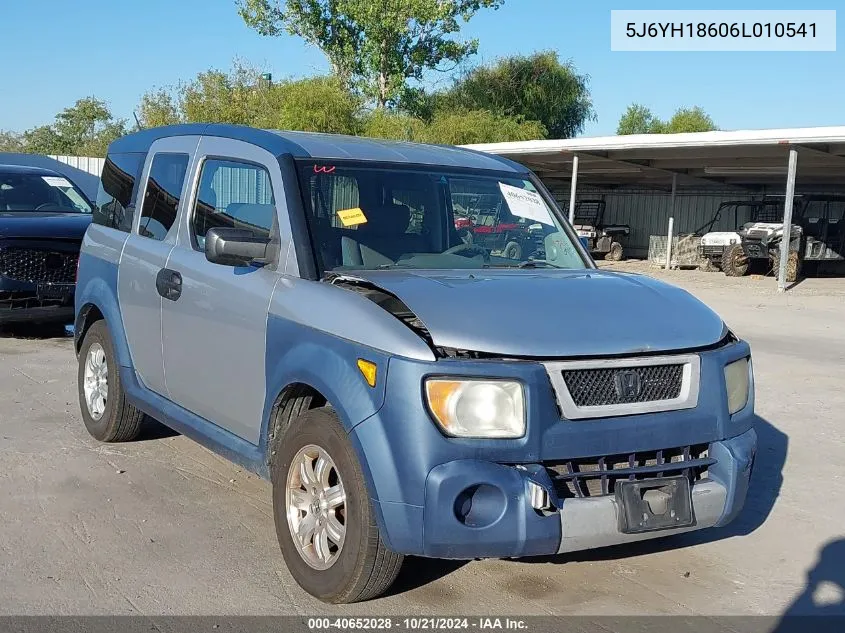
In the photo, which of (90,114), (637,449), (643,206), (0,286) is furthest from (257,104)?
(90,114)

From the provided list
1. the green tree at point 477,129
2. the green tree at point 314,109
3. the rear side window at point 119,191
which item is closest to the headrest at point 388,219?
the rear side window at point 119,191

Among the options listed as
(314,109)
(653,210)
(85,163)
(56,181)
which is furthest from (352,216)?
(653,210)

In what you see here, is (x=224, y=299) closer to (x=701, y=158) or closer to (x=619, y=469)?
(x=619, y=469)

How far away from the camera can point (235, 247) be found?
424 centimetres

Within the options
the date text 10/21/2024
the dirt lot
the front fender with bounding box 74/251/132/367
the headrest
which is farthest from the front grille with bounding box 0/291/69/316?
the date text 10/21/2024

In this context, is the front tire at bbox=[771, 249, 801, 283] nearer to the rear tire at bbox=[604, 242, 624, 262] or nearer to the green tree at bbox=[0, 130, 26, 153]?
the rear tire at bbox=[604, 242, 624, 262]

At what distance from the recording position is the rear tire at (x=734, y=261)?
25.0 meters

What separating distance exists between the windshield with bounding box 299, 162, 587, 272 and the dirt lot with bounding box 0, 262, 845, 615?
146 cm

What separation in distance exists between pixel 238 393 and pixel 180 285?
0.82m

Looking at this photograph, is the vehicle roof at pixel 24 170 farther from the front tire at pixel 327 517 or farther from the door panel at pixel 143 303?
the front tire at pixel 327 517

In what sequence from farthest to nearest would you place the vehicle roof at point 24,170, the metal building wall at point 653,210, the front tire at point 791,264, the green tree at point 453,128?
the green tree at point 453,128
the metal building wall at point 653,210
the front tire at point 791,264
the vehicle roof at point 24,170

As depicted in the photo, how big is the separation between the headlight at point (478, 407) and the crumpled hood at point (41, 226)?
774cm

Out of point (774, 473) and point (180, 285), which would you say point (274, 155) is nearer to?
point (180, 285)

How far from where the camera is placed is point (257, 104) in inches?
1451
